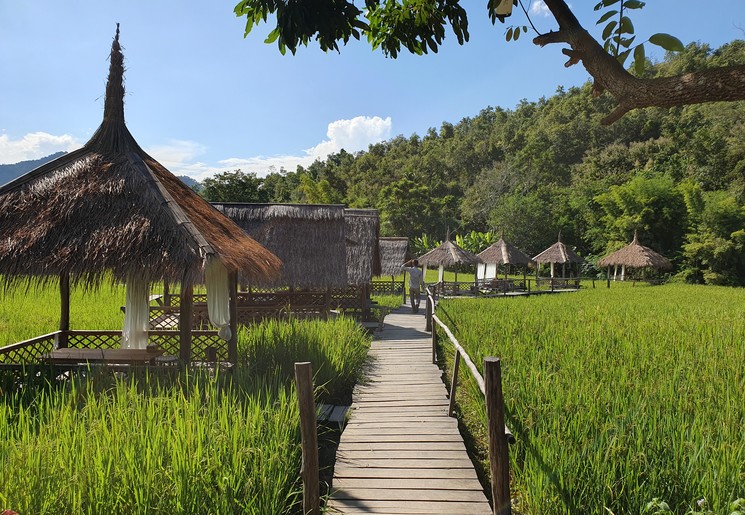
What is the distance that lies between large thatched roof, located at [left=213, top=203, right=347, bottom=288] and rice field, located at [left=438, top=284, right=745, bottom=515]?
15.4 feet

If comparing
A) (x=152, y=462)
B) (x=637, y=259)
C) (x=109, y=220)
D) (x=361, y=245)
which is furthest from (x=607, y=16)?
(x=637, y=259)

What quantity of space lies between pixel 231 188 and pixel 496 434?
2796 cm

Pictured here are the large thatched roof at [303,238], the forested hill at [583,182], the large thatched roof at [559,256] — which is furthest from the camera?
the forested hill at [583,182]

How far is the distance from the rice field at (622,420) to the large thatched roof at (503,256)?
15693 mm

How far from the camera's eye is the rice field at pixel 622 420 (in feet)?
8.13

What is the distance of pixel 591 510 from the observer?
2490 mm

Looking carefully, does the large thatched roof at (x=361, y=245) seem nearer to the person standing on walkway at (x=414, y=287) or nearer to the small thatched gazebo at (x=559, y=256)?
the person standing on walkway at (x=414, y=287)

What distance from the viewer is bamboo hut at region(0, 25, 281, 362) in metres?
4.73

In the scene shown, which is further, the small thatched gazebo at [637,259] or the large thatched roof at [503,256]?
the small thatched gazebo at [637,259]

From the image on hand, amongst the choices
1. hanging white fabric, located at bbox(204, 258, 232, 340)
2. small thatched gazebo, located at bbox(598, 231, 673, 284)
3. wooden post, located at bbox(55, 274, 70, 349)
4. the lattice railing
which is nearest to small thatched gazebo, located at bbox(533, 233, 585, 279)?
small thatched gazebo, located at bbox(598, 231, 673, 284)

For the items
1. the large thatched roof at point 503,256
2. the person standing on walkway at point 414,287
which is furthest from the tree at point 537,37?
the large thatched roof at point 503,256

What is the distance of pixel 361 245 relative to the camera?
12602 mm

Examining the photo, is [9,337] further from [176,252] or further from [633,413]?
[633,413]

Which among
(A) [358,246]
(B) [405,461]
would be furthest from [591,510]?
(A) [358,246]
